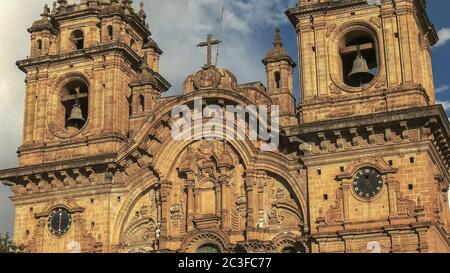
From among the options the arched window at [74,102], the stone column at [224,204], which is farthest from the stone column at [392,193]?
the arched window at [74,102]

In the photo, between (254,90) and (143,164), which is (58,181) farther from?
(254,90)

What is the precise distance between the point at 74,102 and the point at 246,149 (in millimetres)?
8541

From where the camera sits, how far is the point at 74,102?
35.6 m

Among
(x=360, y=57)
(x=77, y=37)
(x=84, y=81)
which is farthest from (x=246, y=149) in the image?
(x=77, y=37)

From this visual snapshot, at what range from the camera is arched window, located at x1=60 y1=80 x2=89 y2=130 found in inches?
1385

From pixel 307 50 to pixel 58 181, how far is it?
1099 cm

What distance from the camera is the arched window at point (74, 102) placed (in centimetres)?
3519

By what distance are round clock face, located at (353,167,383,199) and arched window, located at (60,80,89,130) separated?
12.2 m

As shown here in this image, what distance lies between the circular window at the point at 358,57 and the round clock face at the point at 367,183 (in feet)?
11.0

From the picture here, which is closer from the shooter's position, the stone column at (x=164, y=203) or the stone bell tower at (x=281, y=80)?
the stone bell tower at (x=281, y=80)

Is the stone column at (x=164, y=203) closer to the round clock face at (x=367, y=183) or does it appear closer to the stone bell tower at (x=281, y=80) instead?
the stone bell tower at (x=281, y=80)

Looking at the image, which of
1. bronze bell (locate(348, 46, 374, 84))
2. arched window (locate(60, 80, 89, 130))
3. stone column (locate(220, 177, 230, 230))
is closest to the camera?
bronze bell (locate(348, 46, 374, 84))

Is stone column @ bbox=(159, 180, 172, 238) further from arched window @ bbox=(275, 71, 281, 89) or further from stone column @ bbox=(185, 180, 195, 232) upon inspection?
arched window @ bbox=(275, 71, 281, 89)

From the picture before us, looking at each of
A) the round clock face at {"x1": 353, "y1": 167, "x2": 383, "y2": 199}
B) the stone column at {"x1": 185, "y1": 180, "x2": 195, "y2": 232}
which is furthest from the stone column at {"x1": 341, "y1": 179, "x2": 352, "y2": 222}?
the stone column at {"x1": 185, "y1": 180, "x2": 195, "y2": 232}
